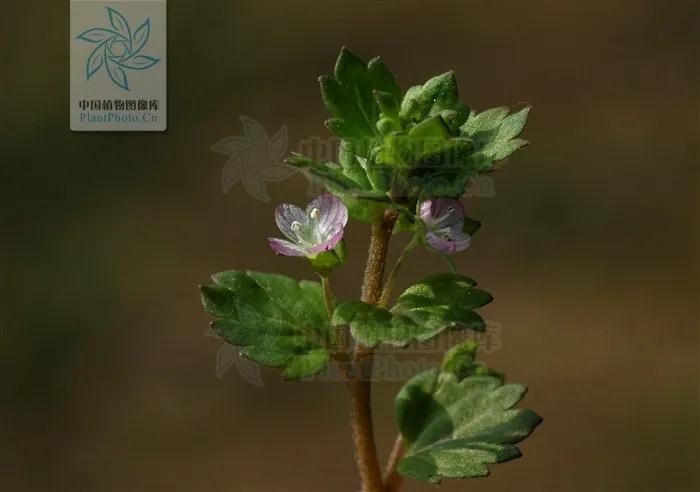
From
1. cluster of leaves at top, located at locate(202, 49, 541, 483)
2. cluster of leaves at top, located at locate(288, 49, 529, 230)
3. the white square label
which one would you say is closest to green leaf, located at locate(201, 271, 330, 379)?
cluster of leaves at top, located at locate(202, 49, 541, 483)

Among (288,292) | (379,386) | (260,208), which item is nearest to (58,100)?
(260,208)

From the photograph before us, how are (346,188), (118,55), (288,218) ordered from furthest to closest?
(118,55)
(288,218)
(346,188)

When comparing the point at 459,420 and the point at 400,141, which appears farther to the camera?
the point at 459,420

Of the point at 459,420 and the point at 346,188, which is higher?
the point at 346,188

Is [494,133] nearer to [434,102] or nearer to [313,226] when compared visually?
[434,102]

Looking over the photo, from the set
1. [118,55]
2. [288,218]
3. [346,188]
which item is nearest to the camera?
[346,188]

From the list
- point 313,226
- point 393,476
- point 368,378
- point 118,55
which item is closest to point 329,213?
point 313,226
